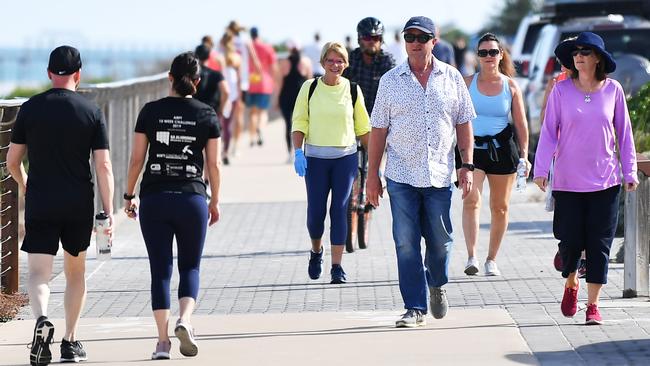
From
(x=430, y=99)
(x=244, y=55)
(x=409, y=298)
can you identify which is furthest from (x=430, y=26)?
(x=244, y=55)

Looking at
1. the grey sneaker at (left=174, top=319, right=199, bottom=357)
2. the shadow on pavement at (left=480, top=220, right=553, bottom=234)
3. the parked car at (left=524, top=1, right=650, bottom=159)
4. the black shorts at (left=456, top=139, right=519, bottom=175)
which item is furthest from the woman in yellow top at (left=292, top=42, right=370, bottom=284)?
the parked car at (left=524, top=1, right=650, bottom=159)

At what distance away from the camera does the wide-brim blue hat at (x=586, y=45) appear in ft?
32.0

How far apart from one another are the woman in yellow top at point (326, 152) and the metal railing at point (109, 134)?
79.0 inches

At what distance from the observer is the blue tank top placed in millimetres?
12203

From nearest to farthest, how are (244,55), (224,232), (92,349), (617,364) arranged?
(617,364)
(92,349)
(224,232)
(244,55)

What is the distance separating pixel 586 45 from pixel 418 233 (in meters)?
1.43

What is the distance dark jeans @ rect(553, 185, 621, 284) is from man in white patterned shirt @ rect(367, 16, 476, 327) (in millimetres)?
587

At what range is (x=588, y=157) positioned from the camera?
975cm

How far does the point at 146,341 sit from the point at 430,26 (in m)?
2.39

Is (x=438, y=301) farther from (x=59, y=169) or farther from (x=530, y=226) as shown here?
(x=530, y=226)

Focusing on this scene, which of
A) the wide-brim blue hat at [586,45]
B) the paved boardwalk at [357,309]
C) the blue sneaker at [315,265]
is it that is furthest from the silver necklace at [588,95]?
the blue sneaker at [315,265]

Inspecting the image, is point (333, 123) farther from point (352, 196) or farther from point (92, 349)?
point (92, 349)

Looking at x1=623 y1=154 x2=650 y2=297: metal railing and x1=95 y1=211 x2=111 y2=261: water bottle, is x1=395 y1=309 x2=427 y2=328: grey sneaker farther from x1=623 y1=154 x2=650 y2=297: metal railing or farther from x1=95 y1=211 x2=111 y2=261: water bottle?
x1=95 y1=211 x2=111 y2=261: water bottle

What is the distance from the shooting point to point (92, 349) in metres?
9.45
